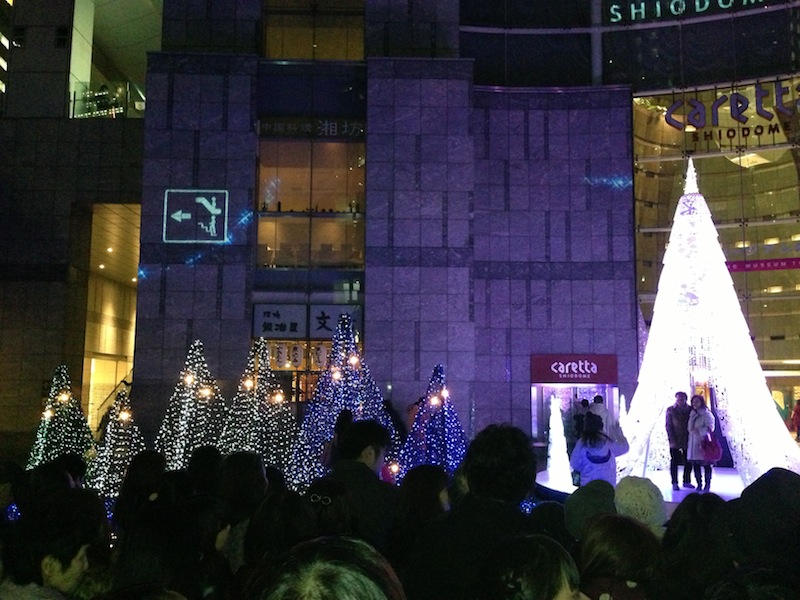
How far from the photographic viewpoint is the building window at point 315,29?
24.9 m

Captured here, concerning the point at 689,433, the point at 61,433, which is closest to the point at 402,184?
the point at 61,433

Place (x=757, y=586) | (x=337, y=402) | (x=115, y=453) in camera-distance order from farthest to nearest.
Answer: (x=115, y=453) → (x=337, y=402) → (x=757, y=586)

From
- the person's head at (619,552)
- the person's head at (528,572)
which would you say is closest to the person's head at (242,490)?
the person's head at (619,552)

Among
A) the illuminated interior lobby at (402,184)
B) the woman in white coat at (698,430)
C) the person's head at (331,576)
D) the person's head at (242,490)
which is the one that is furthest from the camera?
the illuminated interior lobby at (402,184)

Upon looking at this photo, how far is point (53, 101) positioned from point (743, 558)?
1058 inches

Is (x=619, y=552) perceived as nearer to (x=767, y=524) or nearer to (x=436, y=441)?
(x=767, y=524)

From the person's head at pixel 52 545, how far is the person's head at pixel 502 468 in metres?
1.98

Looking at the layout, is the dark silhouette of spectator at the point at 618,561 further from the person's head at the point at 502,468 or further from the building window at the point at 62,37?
the building window at the point at 62,37

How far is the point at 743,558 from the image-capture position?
13.1 feet

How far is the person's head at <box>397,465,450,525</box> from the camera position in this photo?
5.24 m

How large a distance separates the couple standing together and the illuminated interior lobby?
8.21 metres

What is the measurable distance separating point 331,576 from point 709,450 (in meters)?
13.8

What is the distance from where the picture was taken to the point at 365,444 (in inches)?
225

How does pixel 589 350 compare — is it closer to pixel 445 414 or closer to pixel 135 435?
pixel 445 414
